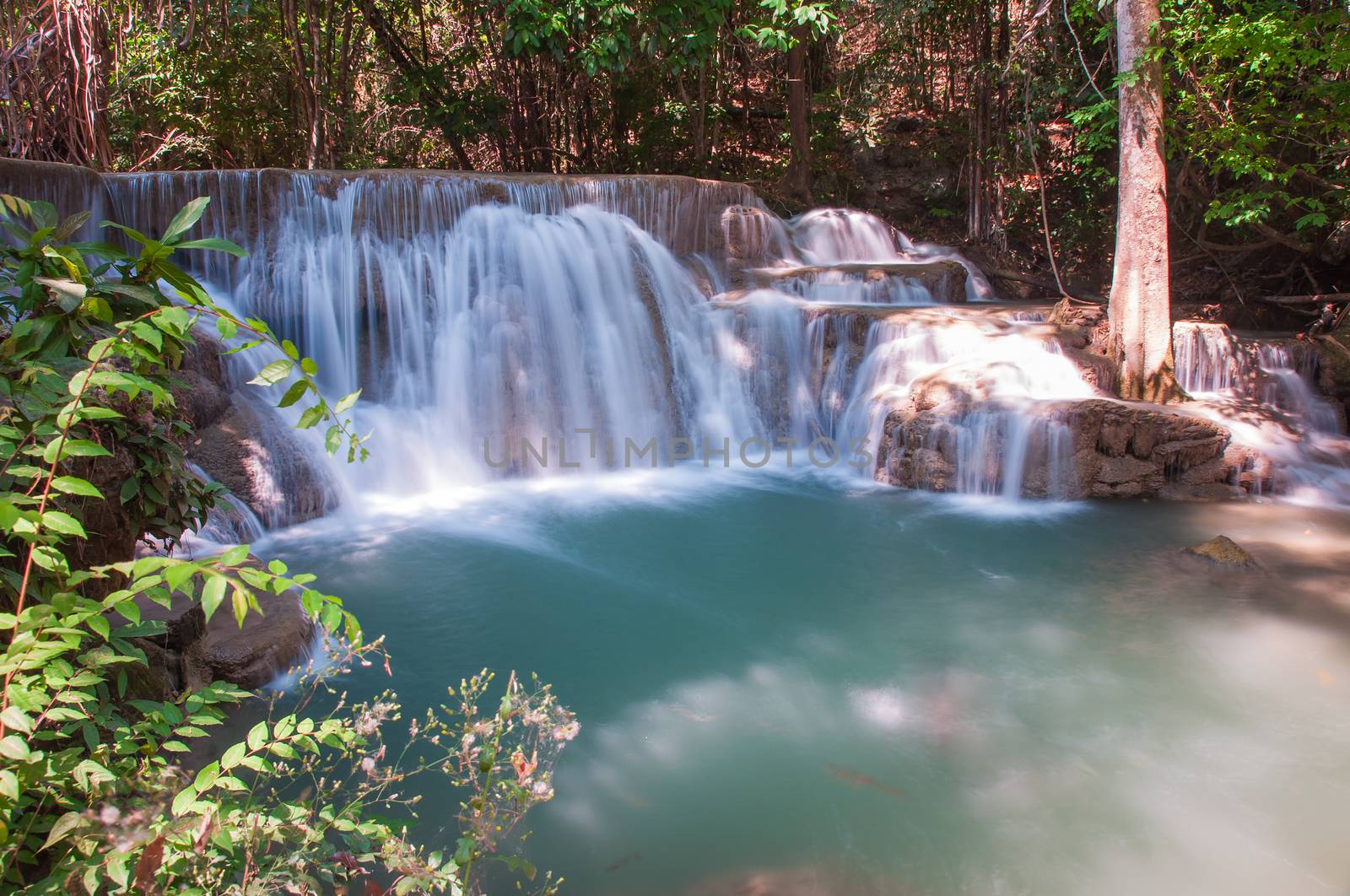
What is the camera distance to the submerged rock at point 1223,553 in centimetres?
571

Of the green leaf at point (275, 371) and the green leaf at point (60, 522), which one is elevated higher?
the green leaf at point (275, 371)

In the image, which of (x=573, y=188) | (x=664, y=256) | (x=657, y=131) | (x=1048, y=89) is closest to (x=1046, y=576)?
(x=664, y=256)

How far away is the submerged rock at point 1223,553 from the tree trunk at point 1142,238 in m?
2.97

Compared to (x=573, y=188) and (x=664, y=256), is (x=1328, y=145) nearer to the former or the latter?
(x=664, y=256)

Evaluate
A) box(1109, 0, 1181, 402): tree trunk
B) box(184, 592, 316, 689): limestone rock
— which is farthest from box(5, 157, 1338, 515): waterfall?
box(184, 592, 316, 689): limestone rock

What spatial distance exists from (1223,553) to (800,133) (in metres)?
10.6

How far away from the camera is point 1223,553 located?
5.77 metres

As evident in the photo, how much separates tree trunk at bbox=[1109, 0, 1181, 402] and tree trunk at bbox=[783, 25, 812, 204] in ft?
20.2

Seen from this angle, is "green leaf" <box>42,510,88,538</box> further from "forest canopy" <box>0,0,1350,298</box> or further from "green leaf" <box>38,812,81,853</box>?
"forest canopy" <box>0,0,1350,298</box>

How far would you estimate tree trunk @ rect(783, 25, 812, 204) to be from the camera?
14.1 m

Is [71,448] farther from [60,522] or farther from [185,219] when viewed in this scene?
[185,219]

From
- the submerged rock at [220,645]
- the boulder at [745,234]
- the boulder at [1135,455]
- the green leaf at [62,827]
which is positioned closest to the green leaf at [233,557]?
the green leaf at [62,827]

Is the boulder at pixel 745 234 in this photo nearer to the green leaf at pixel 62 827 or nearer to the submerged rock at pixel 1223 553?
the submerged rock at pixel 1223 553

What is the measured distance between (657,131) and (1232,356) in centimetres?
985
